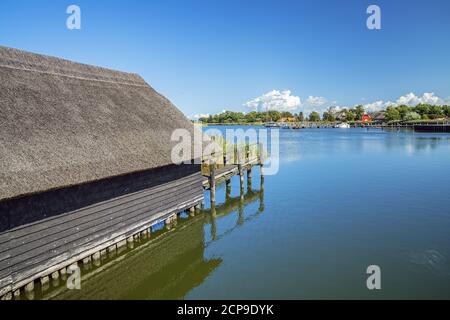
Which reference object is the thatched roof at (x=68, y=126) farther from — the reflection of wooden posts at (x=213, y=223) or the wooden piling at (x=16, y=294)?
the reflection of wooden posts at (x=213, y=223)

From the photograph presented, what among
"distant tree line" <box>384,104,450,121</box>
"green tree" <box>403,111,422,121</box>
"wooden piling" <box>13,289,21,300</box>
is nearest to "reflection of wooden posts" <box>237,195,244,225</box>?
"wooden piling" <box>13,289,21,300</box>

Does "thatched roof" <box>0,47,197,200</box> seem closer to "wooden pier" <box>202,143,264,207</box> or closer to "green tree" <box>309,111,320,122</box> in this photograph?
"wooden pier" <box>202,143,264,207</box>

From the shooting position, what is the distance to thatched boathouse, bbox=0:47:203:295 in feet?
26.0

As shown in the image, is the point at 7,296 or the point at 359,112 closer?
the point at 7,296

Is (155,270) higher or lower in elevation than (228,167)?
lower

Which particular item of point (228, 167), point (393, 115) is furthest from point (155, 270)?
point (393, 115)

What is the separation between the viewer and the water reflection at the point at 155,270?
910 cm

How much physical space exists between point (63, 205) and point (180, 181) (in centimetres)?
604

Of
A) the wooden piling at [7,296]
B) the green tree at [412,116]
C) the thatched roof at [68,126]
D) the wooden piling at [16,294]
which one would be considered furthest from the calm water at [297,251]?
the green tree at [412,116]

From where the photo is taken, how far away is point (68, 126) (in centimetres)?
1016

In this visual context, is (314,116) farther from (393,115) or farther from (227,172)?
(227,172)

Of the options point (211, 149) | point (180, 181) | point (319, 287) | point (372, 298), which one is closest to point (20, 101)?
point (180, 181)

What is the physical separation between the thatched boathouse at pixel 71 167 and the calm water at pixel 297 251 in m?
1.08

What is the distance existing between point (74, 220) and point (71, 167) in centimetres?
153
